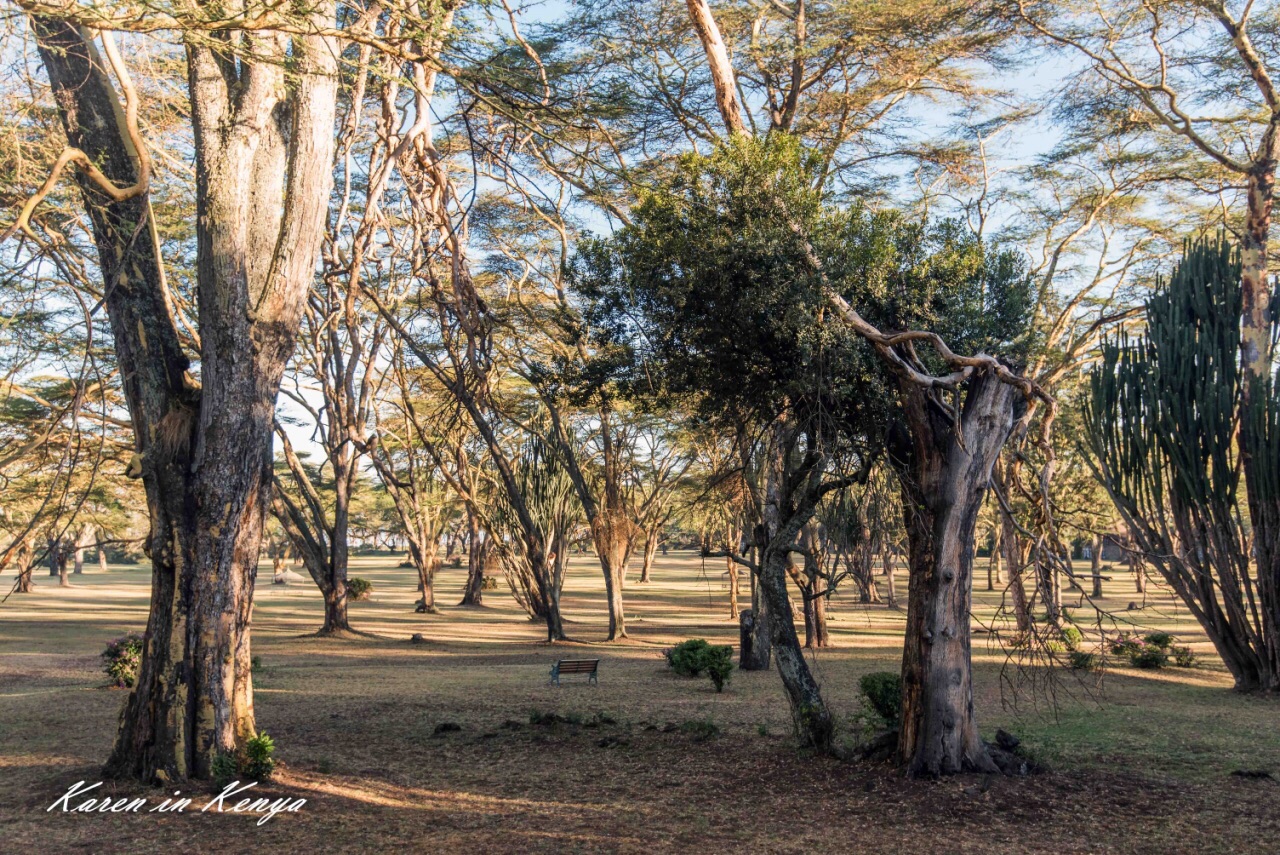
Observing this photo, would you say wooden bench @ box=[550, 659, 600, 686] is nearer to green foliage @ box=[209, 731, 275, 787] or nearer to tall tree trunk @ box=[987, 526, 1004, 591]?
green foliage @ box=[209, 731, 275, 787]

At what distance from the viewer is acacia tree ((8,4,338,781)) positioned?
7.17 meters

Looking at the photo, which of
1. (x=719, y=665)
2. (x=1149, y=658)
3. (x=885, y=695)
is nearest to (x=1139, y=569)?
(x=885, y=695)

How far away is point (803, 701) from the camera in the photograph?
841cm

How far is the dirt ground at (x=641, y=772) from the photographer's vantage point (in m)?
6.35

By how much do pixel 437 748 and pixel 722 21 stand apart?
11479 millimetres

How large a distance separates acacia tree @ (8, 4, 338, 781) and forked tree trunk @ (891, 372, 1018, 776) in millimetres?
4873

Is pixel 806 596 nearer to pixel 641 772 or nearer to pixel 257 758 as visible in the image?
pixel 641 772

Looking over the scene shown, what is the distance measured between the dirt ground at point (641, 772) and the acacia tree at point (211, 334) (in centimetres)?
76

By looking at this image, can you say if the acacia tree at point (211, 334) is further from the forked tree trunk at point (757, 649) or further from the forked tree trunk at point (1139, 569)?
the forked tree trunk at point (757, 649)

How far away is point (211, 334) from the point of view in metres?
7.46

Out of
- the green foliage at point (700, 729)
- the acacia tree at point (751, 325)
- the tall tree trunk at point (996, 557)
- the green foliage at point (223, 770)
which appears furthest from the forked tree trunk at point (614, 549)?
the green foliage at point (223, 770)

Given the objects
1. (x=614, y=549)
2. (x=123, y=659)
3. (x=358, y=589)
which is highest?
(x=614, y=549)

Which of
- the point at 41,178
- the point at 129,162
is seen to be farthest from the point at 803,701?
the point at 41,178

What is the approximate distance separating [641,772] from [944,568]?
9.82 feet
